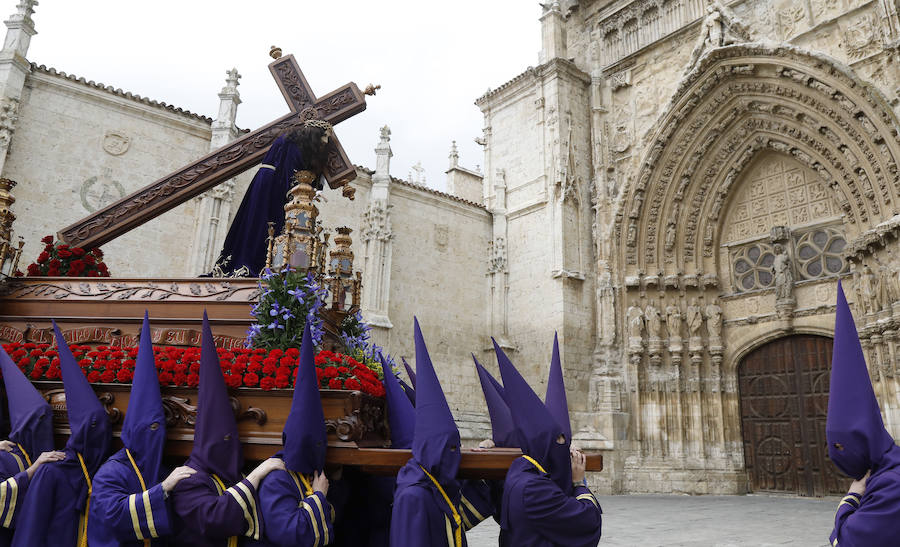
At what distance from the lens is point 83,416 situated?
3.08 m

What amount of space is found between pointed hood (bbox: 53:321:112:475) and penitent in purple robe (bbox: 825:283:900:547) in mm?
3520

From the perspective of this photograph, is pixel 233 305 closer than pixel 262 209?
Yes

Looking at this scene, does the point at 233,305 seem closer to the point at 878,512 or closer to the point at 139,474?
the point at 139,474

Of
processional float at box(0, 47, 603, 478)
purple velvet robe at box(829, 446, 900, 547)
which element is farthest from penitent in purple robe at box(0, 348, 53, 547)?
purple velvet robe at box(829, 446, 900, 547)

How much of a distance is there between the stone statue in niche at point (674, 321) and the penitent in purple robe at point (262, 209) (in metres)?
10.7

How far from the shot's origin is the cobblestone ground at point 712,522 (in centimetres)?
628

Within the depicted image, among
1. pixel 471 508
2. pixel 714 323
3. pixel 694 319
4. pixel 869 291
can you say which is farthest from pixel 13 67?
pixel 869 291

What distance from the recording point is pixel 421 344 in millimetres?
3182

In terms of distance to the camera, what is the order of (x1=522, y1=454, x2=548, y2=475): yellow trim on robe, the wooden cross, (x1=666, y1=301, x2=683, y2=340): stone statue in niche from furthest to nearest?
1. (x1=666, y1=301, x2=683, y2=340): stone statue in niche
2. the wooden cross
3. (x1=522, y1=454, x2=548, y2=475): yellow trim on robe

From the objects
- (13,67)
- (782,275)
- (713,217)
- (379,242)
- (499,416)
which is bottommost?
(499,416)

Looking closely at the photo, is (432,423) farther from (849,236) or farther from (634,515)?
(849,236)

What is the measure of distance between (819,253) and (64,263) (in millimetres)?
13176

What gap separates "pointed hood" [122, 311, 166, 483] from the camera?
9.69 ft

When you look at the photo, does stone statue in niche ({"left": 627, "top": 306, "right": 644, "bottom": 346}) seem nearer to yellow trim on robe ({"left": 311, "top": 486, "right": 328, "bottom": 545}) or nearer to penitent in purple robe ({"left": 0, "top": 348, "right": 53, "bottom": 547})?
yellow trim on robe ({"left": 311, "top": 486, "right": 328, "bottom": 545})
